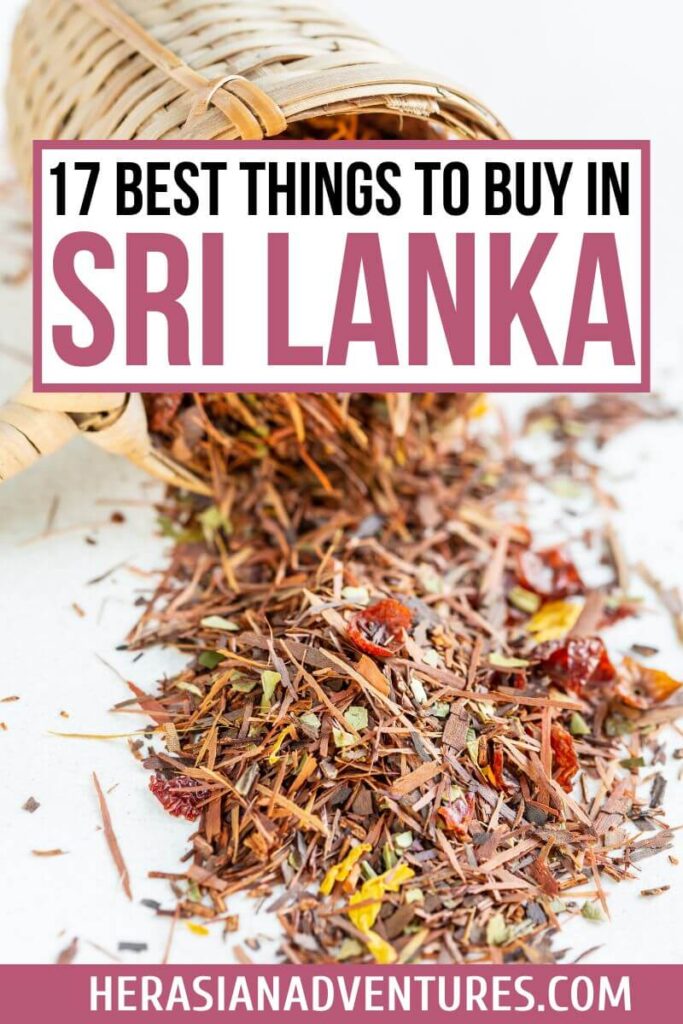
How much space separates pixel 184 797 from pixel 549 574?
0.63 m

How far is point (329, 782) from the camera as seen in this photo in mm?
1260

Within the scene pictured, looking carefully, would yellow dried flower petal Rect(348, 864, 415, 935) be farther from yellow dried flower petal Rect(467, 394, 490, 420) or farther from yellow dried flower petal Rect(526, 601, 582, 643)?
yellow dried flower petal Rect(467, 394, 490, 420)

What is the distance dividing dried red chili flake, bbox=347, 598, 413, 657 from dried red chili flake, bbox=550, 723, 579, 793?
0.69 ft

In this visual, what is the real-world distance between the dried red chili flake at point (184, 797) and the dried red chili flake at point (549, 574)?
564 millimetres

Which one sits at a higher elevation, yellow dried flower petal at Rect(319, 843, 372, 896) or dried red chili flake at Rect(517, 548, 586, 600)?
dried red chili flake at Rect(517, 548, 586, 600)

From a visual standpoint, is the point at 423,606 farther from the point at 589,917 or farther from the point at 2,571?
the point at 2,571

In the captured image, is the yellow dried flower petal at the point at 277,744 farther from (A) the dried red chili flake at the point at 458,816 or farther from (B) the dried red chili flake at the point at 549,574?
(B) the dried red chili flake at the point at 549,574

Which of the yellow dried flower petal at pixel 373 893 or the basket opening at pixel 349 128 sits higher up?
the basket opening at pixel 349 128

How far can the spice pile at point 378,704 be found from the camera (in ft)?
4.01

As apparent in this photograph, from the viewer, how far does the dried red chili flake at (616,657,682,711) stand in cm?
149

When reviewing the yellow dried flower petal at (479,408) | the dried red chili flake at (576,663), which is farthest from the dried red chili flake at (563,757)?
the yellow dried flower petal at (479,408)

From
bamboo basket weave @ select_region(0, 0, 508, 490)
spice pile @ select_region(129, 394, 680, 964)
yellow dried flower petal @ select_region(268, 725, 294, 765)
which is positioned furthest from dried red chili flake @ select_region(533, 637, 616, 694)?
bamboo basket weave @ select_region(0, 0, 508, 490)

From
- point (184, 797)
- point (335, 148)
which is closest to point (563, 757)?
point (184, 797)

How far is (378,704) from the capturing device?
1302 millimetres
